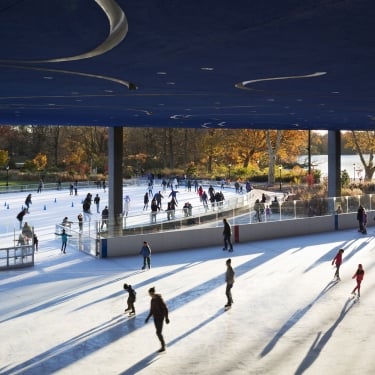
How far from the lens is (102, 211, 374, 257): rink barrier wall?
20523 millimetres

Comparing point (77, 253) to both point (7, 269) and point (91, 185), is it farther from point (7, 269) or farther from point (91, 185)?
point (91, 185)

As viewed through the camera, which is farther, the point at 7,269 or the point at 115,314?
the point at 7,269

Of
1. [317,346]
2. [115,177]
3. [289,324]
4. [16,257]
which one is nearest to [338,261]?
[289,324]

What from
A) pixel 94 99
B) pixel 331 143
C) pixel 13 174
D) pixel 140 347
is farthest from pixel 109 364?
pixel 13 174

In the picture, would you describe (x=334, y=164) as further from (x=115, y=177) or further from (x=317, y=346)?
(x=317, y=346)

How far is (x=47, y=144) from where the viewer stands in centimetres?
8038

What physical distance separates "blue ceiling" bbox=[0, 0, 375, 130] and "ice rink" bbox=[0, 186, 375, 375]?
4.86 metres

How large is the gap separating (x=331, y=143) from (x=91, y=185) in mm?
26343

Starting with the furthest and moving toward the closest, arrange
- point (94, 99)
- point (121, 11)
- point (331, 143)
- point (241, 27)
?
point (331, 143) < point (94, 99) < point (241, 27) < point (121, 11)

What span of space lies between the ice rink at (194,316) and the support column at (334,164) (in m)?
12.5

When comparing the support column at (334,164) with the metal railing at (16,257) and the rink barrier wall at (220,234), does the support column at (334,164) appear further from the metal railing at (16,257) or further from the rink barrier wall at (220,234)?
the metal railing at (16,257)

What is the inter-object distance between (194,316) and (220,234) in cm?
1003

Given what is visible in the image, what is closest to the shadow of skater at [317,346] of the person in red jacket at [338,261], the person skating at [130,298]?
the person in red jacket at [338,261]

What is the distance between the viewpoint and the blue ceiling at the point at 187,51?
21.1 feet
